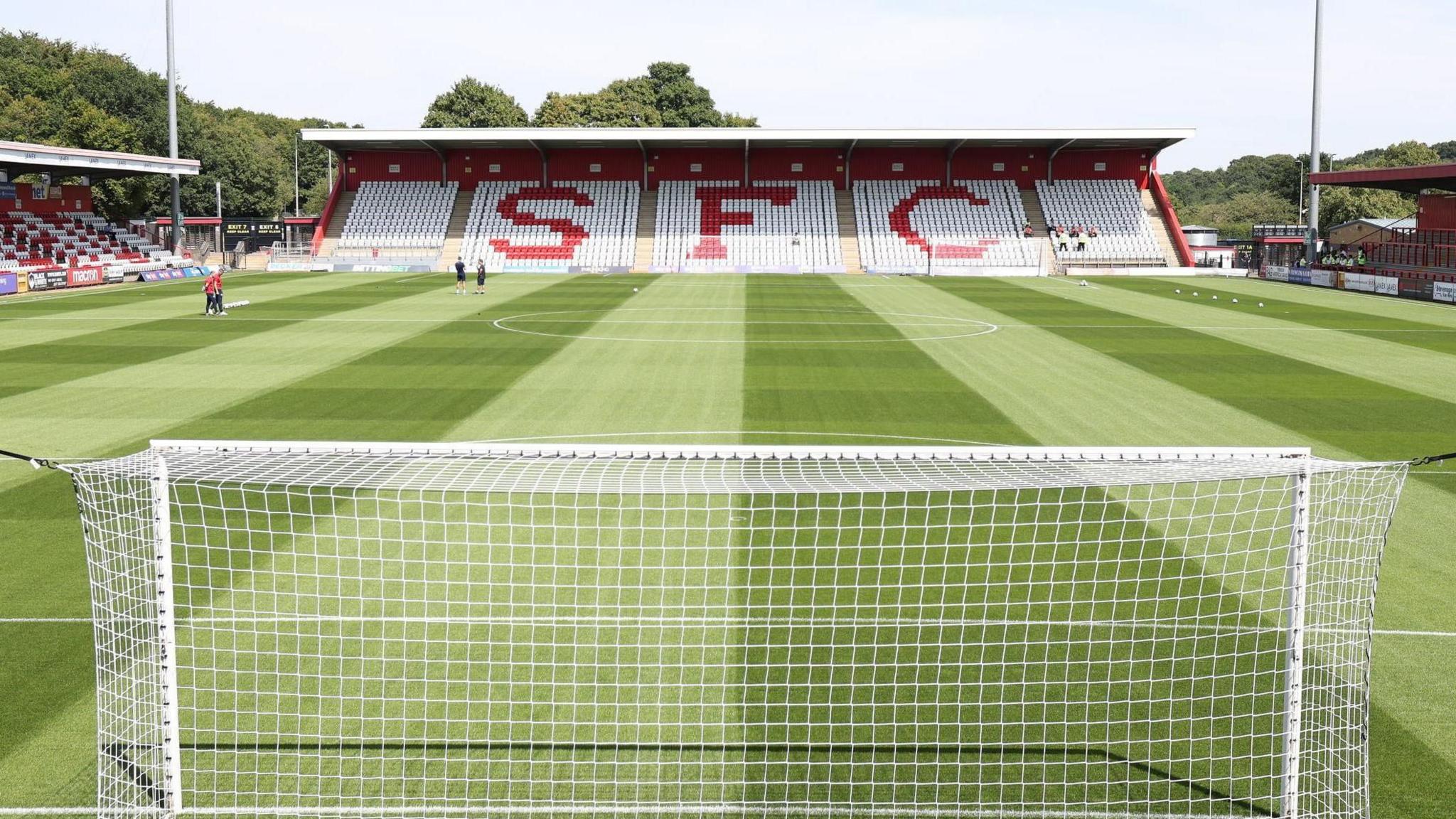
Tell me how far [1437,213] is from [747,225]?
32.0 meters

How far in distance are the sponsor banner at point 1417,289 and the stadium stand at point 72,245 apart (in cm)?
4854

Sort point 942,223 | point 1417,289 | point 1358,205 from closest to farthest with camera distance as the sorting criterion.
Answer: point 1417,289, point 942,223, point 1358,205

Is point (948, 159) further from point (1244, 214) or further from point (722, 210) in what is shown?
point (1244, 214)

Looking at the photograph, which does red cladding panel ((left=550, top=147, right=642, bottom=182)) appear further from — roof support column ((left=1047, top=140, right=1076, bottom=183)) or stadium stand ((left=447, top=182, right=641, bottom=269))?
roof support column ((left=1047, top=140, right=1076, bottom=183))

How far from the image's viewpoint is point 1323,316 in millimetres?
36844

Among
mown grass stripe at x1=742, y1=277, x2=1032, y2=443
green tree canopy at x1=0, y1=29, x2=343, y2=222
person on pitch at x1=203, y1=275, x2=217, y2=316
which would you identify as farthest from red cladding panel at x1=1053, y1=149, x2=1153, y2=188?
green tree canopy at x1=0, y1=29, x2=343, y2=222

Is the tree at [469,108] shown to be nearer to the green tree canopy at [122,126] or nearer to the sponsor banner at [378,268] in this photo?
the green tree canopy at [122,126]

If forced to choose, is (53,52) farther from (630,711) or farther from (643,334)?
(630,711)

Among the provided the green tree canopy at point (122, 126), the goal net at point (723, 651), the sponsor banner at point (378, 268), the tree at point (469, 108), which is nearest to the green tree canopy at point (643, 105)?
the tree at point (469, 108)

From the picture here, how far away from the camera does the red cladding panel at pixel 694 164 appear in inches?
2751

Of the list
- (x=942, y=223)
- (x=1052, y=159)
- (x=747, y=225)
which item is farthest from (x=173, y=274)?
(x=1052, y=159)

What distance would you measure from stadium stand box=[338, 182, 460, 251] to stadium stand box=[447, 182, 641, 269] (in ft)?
5.37

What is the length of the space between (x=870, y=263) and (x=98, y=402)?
46435 mm

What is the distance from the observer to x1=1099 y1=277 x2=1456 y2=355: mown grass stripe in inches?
1216
